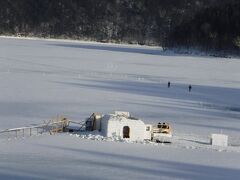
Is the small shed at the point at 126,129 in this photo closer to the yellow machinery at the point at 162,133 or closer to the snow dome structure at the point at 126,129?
the snow dome structure at the point at 126,129

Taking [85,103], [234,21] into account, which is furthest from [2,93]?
[234,21]

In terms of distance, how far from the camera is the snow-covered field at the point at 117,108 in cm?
1680

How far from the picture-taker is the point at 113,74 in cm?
4544

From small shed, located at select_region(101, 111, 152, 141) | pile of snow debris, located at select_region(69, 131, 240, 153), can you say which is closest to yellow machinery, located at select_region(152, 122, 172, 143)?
pile of snow debris, located at select_region(69, 131, 240, 153)

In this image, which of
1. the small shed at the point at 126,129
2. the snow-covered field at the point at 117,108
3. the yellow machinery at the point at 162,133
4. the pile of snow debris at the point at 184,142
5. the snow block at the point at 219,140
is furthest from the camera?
the yellow machinery at the point at 162,133

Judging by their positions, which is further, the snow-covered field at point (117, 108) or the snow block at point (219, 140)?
the snow block at point (219, 140)

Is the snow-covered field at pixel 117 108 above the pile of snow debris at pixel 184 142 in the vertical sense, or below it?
above

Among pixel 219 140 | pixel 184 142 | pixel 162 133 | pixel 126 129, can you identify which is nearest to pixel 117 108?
pixel 162 133

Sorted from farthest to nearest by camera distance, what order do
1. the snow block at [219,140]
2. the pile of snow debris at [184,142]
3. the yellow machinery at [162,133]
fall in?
the yellow machinery at [162,133] → the snow block at [219,140] → the pile of snow debris at [184,142]

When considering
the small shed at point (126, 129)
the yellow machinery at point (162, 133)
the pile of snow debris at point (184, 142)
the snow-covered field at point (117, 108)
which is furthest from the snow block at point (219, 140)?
the small shed at point (126, 129)

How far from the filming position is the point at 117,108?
94.1ft

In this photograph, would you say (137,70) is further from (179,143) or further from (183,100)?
(179,143)

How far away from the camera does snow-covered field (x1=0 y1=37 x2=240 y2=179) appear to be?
55.1 feet

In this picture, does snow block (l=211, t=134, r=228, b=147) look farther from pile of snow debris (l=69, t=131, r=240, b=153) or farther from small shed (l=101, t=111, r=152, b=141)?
small shed (l=101, t=111, r=152, b=141)
